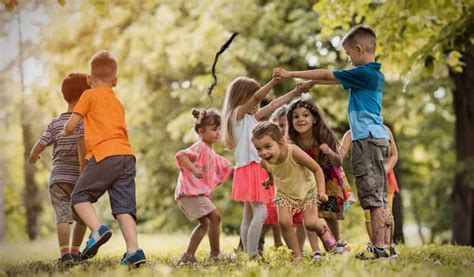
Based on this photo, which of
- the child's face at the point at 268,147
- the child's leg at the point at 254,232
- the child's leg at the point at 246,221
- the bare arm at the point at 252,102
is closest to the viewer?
the child's face at the point at 268,147

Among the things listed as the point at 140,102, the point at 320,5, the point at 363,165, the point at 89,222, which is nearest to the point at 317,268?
the point at 363,165

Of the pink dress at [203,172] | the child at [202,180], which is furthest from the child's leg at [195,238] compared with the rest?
the pink dress at [203,172]

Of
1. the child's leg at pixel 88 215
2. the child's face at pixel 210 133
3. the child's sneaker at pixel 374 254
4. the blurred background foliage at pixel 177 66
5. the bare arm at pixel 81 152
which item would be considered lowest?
the child's sneaker at pixel 374 254

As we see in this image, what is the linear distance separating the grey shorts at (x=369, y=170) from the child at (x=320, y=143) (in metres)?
0.56

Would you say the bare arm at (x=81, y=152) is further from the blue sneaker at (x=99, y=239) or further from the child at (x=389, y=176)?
the child at (x=389, y=176)

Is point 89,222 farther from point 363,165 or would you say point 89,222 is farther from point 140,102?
point 140,102

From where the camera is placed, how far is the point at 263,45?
18734 millimetres

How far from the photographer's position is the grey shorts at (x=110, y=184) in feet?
21.7

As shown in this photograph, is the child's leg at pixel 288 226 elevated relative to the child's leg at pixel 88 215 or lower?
lower

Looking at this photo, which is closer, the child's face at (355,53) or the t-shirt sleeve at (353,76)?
the t-shirt sleeve at (353,76)

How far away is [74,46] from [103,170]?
1540cm

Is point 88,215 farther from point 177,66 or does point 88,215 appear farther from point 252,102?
point 177,66

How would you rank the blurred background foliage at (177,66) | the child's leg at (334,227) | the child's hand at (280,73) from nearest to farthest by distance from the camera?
1. the child's hand at (280,73)
2. the child's leg at (334,227)
3. the blurred background foliage at (177,66)

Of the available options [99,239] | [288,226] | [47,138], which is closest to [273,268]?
[288,226]
